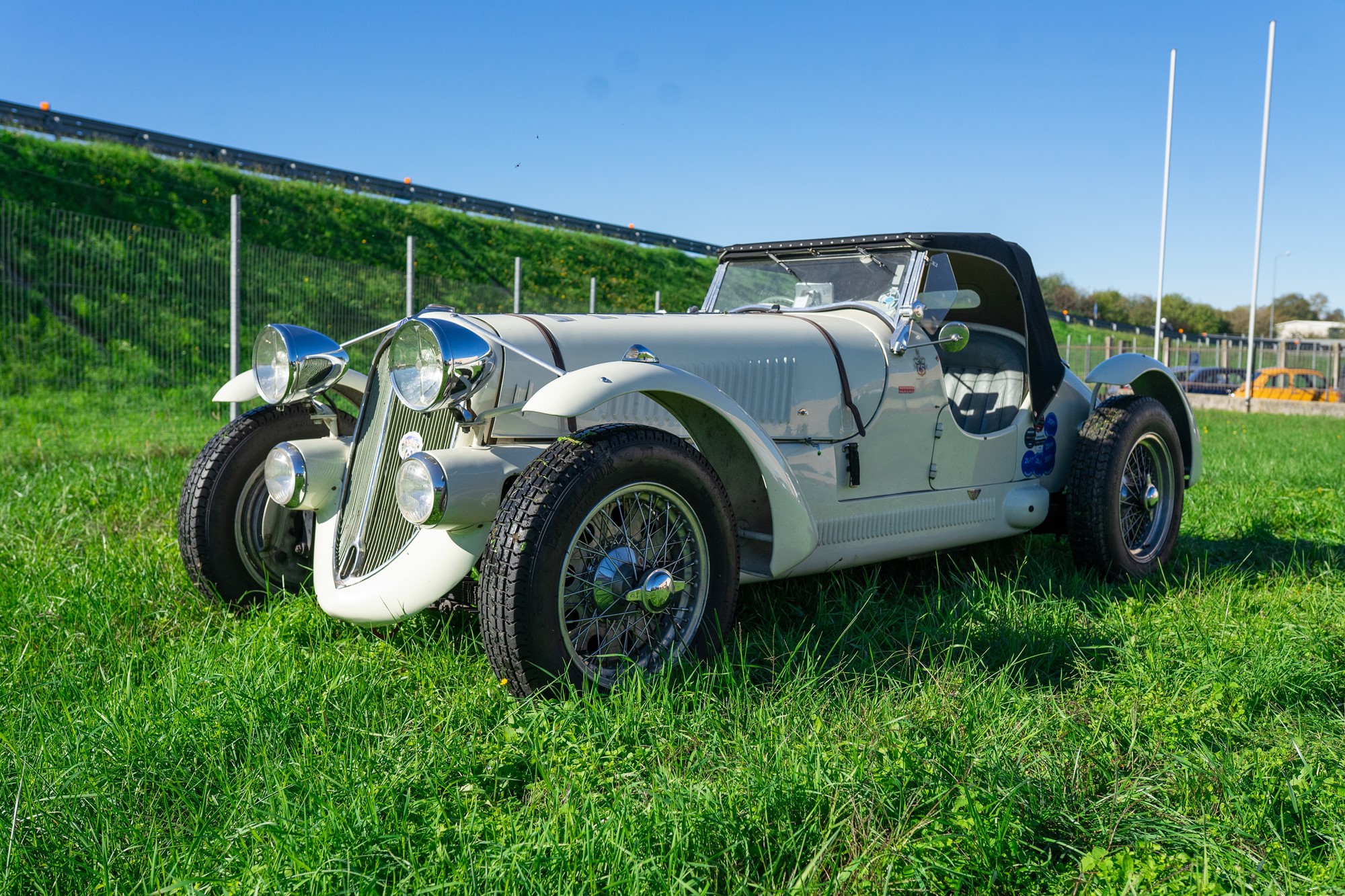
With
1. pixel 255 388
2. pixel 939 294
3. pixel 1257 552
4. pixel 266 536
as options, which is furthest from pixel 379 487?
pixel 1257 552

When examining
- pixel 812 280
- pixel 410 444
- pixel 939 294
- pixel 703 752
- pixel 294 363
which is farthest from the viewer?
pixel 812 280

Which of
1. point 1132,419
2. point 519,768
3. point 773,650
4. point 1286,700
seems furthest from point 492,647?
point 1132,419

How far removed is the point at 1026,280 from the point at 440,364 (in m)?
2.93

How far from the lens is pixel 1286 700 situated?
2.80m

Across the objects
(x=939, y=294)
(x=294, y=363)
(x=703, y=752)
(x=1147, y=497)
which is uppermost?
(x=939, y=294)

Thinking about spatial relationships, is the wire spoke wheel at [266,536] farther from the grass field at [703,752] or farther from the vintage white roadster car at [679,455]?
the grass field at [703,752]

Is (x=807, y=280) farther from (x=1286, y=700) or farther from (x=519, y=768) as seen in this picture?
(x=519, y=768)

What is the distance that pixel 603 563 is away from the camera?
103 inches

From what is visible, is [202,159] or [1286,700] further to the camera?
[202,159]

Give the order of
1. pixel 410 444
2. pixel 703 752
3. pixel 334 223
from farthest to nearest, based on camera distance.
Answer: pixel 334 223
pixel 410 444
pixel 703 752

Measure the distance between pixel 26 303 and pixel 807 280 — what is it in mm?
12032

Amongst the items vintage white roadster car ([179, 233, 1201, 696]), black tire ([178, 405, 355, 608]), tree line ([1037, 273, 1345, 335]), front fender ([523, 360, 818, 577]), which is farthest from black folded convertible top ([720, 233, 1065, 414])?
tree line ([1037, 273, 1345, 335])

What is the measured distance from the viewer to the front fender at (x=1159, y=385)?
4.67 metres

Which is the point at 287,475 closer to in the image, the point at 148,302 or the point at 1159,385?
the point at 1159,385
